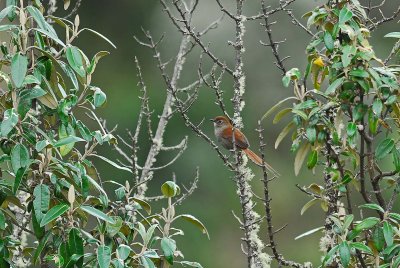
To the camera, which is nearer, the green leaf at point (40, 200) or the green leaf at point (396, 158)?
the green leaf at point (40, 200)

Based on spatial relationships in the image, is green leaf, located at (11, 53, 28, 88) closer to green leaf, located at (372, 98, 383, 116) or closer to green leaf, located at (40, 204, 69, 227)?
green leaf, located at (40, 204, 69, 227)

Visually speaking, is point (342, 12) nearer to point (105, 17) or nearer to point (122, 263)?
point (122, 263)

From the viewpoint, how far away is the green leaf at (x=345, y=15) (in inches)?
125

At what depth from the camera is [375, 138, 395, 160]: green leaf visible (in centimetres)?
318

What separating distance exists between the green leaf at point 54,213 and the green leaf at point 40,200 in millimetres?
44

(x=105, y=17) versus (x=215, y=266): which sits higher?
(x=105, y=17)

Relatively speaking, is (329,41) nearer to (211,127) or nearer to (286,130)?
(286,130)

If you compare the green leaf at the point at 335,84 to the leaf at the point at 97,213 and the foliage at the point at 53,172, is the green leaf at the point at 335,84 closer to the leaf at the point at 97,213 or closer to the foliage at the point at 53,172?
the foliage at the point at 53,172

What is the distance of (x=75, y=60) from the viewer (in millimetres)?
2850

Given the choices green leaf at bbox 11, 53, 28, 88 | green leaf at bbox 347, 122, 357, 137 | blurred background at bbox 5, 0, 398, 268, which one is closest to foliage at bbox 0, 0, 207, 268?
green leaf at bbox 11, 53, 28, 88

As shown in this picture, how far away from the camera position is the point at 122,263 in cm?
272

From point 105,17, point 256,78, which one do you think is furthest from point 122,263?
point 105,17

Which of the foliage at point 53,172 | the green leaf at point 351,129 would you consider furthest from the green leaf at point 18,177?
the green leaf at point 351,129

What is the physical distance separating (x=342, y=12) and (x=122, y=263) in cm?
120
